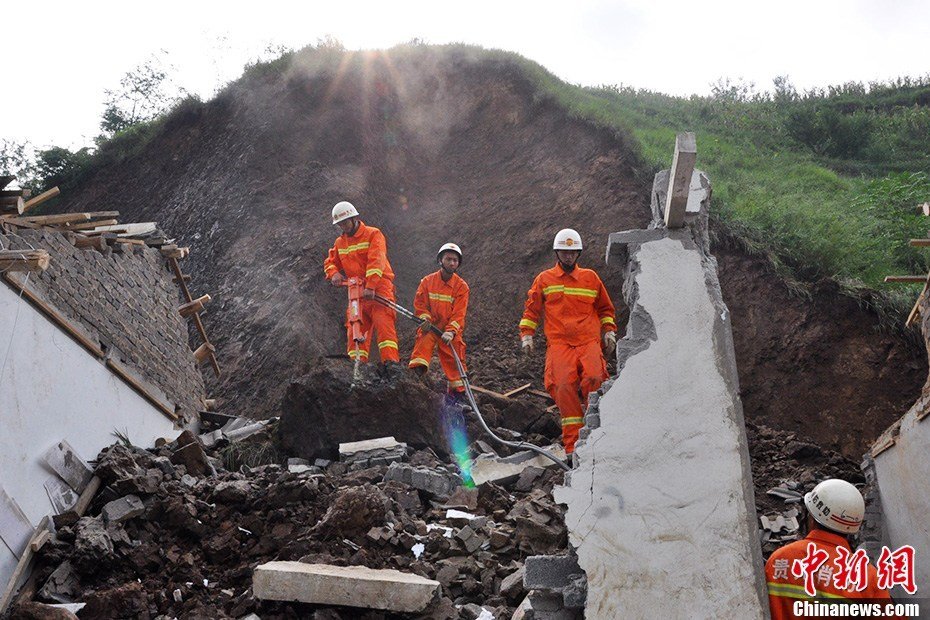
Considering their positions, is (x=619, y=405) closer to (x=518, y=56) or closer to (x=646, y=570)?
(x=646, y=570)

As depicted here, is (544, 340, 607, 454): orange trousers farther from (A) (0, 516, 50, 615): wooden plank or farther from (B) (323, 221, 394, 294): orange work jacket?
(A) (0, 516, 50, 615): wooden plank

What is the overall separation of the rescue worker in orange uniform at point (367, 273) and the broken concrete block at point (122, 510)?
3081 mm

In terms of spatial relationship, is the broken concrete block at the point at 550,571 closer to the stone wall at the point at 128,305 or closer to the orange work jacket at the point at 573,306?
the orange work jacket at the point at 573,306

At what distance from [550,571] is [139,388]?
202 inches

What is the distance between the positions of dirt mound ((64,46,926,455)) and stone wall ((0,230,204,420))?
212 cm

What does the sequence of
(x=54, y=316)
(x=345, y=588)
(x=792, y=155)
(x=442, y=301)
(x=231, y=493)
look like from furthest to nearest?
1. (x=792, y=155)
2. (x=442, y=301)
3. (x=54, y=316)
4. (x=231, y=493)
5. (x=345, y=588)

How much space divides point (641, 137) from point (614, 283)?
4.69 m

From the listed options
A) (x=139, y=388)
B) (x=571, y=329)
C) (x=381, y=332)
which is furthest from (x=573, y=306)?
(x=139, y=388)

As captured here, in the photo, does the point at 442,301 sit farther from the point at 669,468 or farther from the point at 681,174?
the point at 669,468

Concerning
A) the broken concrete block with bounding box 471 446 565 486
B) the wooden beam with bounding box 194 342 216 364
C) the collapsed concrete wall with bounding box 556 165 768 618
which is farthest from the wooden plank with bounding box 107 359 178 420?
the collapsed concrete wall with bounding box 556 165 768 618

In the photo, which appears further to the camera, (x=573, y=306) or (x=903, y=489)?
(x=573, y=306)

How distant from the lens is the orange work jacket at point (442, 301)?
30.9ft

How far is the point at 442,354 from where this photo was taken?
9.49 meters

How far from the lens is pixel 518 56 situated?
1756 centimetres
